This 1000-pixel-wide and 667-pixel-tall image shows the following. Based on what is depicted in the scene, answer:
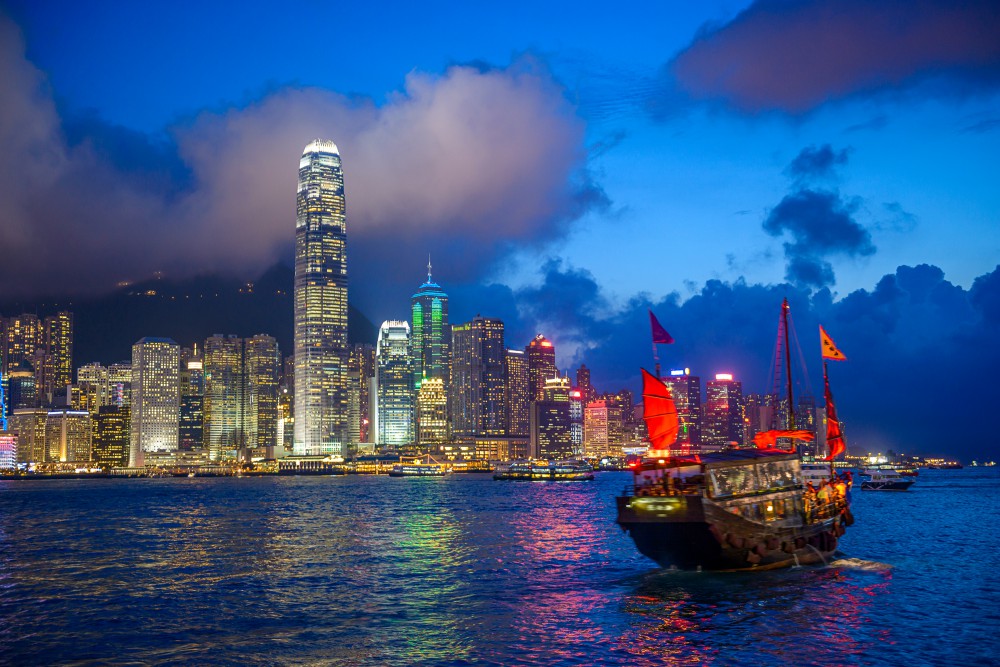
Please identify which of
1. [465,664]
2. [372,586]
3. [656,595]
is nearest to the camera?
[465,664]

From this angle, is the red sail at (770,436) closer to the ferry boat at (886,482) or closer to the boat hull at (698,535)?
the boat hull at (698,535)

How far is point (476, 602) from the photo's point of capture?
45469mm

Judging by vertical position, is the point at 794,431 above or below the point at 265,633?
above

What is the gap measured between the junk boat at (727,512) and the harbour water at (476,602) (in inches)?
54.2

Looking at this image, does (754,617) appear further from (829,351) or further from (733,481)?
(829,351)

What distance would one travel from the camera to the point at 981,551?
67.3 m

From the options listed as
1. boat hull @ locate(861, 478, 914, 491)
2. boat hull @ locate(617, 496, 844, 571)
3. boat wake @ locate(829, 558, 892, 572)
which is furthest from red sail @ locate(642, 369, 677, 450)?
boat hull @ locate(861, 478, 914, 491)

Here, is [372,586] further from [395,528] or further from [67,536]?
[67,536]

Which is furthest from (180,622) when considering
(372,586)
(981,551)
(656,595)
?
(981,551)

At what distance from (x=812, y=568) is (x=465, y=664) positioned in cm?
2652

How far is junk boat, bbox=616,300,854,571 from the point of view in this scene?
151ft

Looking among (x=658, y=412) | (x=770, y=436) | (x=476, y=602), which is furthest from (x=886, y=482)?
(x=476, y=602)

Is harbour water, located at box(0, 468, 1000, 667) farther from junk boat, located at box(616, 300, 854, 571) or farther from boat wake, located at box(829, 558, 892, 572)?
junk boat, located at box(616, 300, 854, 571)

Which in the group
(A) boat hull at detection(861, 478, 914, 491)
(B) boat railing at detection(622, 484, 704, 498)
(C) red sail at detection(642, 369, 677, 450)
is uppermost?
(C) red sail at detection(642, 369, 677, 450)
